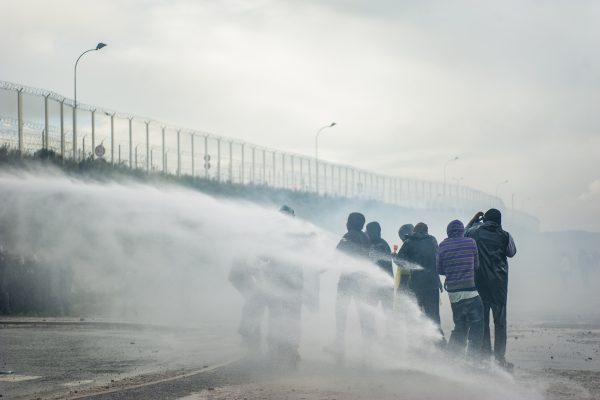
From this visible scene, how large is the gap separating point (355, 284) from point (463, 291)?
2582 mm

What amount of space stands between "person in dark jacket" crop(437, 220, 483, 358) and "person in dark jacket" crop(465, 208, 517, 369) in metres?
0.50

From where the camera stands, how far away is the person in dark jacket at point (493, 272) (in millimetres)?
13258

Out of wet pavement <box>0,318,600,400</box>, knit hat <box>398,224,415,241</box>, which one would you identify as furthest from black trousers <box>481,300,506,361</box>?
knit hat <box>398,224,415,241</box>

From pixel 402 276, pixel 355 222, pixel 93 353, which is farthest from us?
pixel 93 353

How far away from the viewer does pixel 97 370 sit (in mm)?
13367

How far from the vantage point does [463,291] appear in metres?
12.7

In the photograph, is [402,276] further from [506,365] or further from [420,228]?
[506,365]

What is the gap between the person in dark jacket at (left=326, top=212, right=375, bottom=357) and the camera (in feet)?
48.8

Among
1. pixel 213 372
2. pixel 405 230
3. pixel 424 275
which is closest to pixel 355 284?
pixel 424 275

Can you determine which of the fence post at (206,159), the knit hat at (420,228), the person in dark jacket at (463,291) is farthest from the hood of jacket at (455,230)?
the fence post at (206,159)

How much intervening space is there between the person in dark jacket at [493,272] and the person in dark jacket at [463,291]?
0.50m

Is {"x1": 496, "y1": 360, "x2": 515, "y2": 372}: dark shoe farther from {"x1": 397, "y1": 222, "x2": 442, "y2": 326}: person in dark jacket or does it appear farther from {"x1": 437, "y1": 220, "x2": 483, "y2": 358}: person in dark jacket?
{"x1": 397, "y1": 222, "x2": 442, "y2": 326}: person in dark jacket

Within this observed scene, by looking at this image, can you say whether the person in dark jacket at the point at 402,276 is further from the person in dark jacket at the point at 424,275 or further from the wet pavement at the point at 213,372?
the wet pavement at the point at 213,372

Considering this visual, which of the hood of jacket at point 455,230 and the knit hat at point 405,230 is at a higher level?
the hood of jacket at point 455,230
